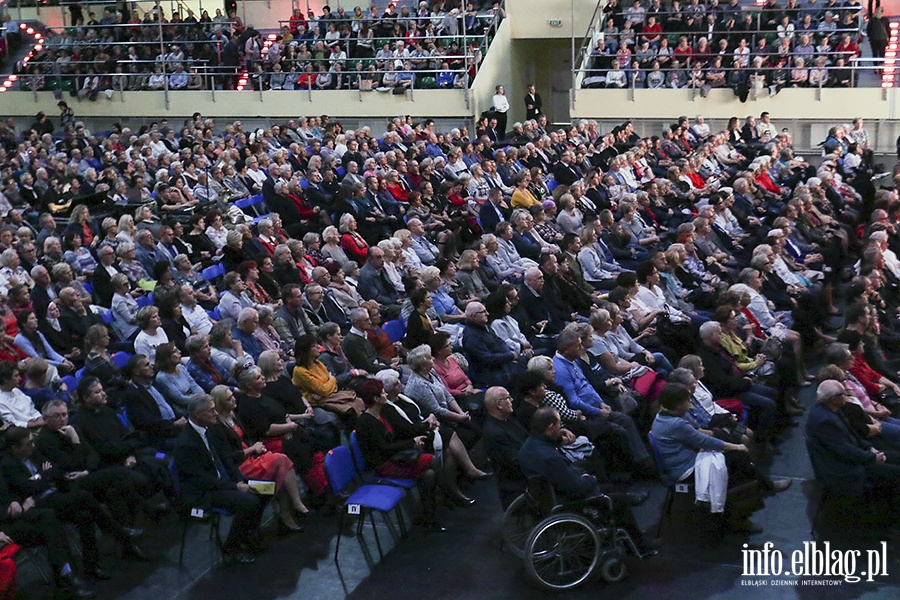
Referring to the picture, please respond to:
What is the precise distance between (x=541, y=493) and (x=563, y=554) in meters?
0.37

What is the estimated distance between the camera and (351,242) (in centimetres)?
1108

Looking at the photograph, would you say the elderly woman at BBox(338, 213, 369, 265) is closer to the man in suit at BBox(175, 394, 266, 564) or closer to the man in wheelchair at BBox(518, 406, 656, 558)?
the man in suit at BBox(175, 394, 266, 564)

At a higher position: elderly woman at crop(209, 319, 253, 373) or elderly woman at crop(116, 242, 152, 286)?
elderly woman at crop(116, 242, 152, 286)

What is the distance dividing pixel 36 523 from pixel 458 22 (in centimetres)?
1802

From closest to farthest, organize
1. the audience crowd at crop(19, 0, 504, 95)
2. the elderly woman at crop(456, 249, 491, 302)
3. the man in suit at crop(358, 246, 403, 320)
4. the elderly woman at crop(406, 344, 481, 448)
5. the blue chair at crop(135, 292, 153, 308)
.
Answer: the elderly woman at crop(406, 344, 481, 448), the blue chair at crop(135, 292, 153, 308), the man in suit at crop(358, 246, 403, 320), the elderly woman at crop(456, 249, 491, 302), the audience crowd at crop(19, 0, 504, 95)

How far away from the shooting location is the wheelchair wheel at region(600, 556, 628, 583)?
5.90 metres

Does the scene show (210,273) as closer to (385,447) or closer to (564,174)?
(385,447)

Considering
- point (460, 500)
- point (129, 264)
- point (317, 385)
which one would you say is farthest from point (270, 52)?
point (460, 500)

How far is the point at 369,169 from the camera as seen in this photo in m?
14.2

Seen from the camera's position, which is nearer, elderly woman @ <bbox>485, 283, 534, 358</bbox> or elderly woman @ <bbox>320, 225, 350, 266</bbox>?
elderly woman @ <bbox>485, 283, 534, 358</bbox>

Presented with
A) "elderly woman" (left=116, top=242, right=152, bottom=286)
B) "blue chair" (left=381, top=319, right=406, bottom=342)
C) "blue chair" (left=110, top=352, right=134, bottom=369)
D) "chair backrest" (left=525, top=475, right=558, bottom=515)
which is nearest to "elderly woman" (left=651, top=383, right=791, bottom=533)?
"chair backrest" (left=525, top=475, right=558, bottom=515)

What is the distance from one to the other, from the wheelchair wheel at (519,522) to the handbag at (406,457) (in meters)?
0.66

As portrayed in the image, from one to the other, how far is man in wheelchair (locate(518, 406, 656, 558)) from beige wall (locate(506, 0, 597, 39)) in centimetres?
1736

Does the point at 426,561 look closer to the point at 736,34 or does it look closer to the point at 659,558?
the point at 659,558
